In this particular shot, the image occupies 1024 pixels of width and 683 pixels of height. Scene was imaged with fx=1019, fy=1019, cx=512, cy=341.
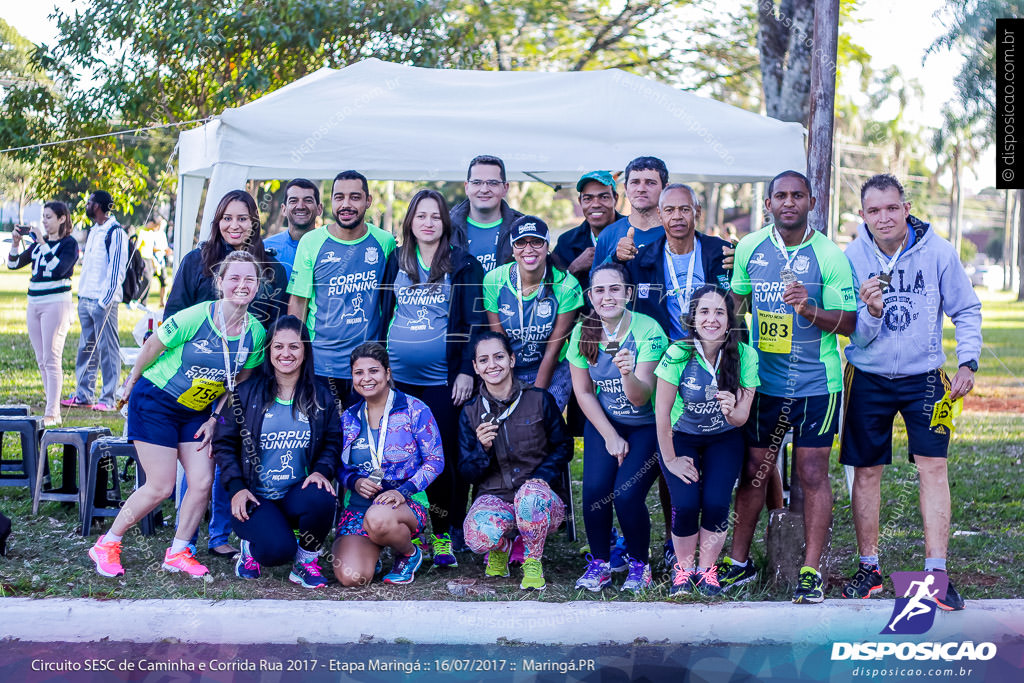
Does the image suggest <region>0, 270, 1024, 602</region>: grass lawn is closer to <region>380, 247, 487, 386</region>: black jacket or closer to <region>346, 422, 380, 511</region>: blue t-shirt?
<region>346, 422, 380, 511</region>: blue t-shirt

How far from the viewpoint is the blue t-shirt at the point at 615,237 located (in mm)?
5254

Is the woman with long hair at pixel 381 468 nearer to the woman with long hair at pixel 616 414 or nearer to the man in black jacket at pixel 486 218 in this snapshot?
the woman with long hair at pixel 616 414

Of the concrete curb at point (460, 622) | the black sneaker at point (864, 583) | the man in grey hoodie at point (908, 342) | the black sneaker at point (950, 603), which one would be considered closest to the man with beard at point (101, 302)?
the concrete curb at point (460, 622)

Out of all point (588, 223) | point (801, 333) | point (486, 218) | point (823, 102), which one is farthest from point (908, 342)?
point (486, 218)

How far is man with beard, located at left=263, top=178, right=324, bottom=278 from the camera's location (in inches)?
227

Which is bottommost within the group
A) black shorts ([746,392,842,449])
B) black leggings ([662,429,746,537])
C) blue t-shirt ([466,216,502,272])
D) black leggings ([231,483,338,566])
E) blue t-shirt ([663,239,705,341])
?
black leggings ([231,483,338,566])

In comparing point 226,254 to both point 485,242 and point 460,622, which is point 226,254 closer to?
point 485,242

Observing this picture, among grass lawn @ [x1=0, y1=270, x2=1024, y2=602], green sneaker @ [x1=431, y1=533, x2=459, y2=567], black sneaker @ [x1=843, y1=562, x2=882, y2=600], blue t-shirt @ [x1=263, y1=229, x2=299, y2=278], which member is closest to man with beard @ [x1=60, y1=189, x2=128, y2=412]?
grass lawn @ [x1=0, y1=270, x2=1024, y2=602]

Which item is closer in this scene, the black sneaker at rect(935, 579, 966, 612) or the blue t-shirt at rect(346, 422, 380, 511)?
the black sneaker at rect(935, 579, 966, 612)

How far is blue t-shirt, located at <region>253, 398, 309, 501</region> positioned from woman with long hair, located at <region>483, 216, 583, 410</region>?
114cm

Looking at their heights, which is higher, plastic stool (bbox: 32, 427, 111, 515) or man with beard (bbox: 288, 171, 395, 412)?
man with beard (bbox: 288, 171, 395, 412)

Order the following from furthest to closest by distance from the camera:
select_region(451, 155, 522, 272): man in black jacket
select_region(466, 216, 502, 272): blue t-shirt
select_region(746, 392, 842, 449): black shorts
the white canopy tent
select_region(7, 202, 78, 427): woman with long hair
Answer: select_region(7, 202, 78, 427): woman with long hair → the white canopy tent → select_region(466, 216, 502, 272): blue t-shirt → select_region(451, 155, 522, 272): man in black jacket → select_region(746, 392, 842, 449): black shorts

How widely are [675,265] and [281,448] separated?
6.83 feet

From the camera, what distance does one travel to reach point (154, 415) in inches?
190
